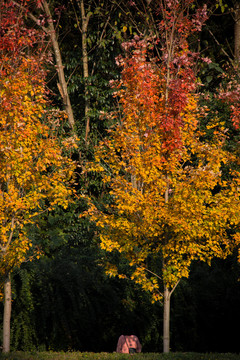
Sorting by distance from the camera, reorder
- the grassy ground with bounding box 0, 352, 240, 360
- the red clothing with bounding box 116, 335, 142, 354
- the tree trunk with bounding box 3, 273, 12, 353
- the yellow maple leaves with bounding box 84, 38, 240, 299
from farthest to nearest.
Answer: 1. the red clothing with bounding box 116, 335, 142, 354
2. the tree trunk with bounding box 3, 273, 12, 353
3. the yellow maple leaves with bounding box 84, 38, 240, 299
4. the grassy ground with bounding box 0, 352, 240, 360

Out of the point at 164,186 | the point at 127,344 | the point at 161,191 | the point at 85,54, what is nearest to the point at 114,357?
the point at 127,344

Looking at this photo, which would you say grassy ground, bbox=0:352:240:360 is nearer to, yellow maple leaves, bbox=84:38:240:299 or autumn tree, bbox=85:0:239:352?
autumn tree, bbox=85:0:239:352

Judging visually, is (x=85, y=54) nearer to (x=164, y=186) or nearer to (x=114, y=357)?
(x=164, y=186)

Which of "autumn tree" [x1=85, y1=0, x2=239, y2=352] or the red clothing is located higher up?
"autumn tree" [x1=85, y1=0, x2=239, y2=352]

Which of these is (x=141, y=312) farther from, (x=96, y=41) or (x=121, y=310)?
(x=96, y=41)

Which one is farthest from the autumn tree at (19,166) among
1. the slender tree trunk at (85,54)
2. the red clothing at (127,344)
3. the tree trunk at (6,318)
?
the slender tree trunk at (85,54)

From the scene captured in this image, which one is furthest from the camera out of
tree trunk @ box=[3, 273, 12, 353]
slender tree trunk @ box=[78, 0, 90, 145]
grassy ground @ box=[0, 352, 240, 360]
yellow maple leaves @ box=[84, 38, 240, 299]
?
slender tree trunk @ box=[78, 0, 90, 145]

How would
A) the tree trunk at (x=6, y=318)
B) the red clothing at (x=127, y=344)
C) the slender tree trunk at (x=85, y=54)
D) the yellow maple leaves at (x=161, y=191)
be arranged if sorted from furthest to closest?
the slender tree trunk at (x=85, y=54)
the red clothing at (x=127, y=344)
the tree trunk at (x=6, y=318)
the yellow maple leaves at (x=161, y=191)

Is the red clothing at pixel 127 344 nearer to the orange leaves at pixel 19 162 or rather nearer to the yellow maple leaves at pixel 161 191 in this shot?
the yellow maple leaves at pixel 161 191

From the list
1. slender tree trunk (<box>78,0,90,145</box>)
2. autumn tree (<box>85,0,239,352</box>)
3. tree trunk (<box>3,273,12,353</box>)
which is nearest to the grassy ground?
tree trunk (<box>3,273,12,353</box>)

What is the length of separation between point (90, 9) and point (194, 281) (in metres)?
12.0

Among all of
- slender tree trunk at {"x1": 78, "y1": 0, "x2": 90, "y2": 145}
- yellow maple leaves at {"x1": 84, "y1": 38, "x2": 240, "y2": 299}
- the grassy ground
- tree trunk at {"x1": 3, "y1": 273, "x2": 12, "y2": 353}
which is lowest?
the grassy ground

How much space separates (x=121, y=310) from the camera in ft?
42.7

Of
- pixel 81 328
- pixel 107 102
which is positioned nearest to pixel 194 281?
pixel 81 328
